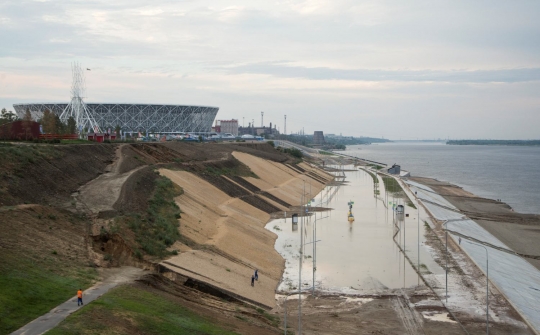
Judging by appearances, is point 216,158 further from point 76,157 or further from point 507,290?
point 507,290

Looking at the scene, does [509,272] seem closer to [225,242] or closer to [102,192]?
[225,242]

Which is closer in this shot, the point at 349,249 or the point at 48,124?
the point at 349,249

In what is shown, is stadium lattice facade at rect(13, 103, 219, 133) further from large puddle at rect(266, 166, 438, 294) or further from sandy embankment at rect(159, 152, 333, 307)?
large puddle at rect(266, 166, 438, 294)

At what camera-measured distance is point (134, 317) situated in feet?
72.3

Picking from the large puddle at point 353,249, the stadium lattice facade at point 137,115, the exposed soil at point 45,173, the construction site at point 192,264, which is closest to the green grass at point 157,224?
the construction site at point 192,264

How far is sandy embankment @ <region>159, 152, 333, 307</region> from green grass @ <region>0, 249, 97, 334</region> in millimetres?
6647

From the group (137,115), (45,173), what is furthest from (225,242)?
(137,115)

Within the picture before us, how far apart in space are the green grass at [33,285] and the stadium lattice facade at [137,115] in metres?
149

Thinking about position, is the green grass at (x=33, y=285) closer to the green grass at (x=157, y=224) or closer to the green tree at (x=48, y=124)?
the green grass at (x=157, y=224)

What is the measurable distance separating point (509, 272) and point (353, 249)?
12.5 meters

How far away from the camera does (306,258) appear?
145 ft

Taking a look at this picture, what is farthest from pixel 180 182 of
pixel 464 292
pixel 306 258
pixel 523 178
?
pixel 523 178

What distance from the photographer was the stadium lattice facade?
172 m

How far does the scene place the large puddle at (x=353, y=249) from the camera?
37.1 meters
